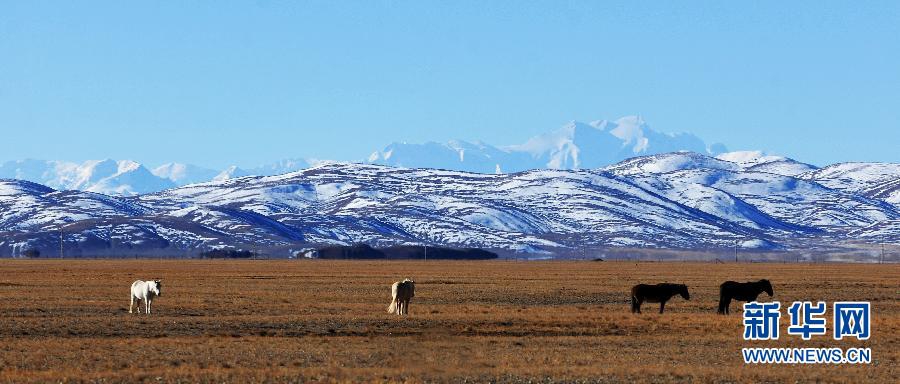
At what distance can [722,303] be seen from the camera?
56.3 meters

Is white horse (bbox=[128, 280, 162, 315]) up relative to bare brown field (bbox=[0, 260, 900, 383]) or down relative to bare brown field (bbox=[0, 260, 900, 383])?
up

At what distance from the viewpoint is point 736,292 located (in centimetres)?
5722

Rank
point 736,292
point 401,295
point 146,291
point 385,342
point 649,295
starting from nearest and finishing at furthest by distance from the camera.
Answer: point 385,342 → point 146,291 → point 401,295 → point 736,292 → point 649,295

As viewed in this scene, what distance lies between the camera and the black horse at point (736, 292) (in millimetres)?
56156

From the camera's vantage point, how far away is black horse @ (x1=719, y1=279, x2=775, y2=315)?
184ft

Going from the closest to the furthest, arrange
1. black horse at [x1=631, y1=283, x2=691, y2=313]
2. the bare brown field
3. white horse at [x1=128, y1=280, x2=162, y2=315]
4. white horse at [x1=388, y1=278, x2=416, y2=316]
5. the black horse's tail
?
the bare brown field < white horse at [x1=128, y1=280, x2=162, y2=315] < white horse at [x1=388, y1=278, x2=416, y2=316] < the black horse's tail < black horse at [x1=631, y1=283, x2=691, y2=313]

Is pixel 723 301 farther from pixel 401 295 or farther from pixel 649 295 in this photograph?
pixel 401 295

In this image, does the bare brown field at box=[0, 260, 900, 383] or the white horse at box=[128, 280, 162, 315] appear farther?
the white horse at box=[128, 280, 162, 315]

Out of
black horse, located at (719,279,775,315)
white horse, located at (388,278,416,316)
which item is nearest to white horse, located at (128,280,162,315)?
white horse, located at (388,278,416,316)

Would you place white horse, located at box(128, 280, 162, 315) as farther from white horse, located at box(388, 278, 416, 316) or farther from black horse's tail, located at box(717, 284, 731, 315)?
black horse's tail, located at box(717, 284, 731, 315)

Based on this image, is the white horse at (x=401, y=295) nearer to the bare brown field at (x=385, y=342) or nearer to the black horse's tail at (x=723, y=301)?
the bare brown field at (x=385, y=342)

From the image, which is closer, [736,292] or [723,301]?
[723,301]

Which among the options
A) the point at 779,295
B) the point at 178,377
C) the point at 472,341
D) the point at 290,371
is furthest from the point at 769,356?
the point at 779,295

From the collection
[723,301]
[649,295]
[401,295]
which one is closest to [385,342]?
[401,295]
